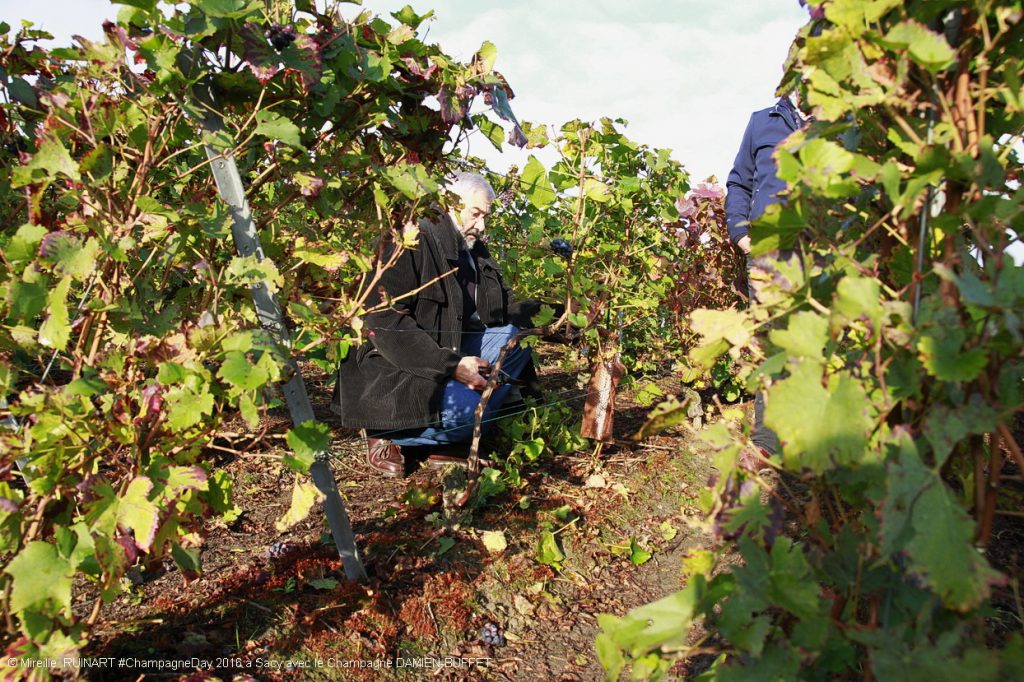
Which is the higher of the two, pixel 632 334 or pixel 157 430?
pixel 632 334

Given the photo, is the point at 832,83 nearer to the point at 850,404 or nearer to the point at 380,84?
the point at 850,404

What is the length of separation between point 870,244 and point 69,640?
179 cm

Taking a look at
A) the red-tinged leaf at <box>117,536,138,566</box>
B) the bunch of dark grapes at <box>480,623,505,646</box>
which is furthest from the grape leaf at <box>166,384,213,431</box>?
the bunch of dark grapes at <box>480,623,505,646</box>

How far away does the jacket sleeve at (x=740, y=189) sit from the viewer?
345cm

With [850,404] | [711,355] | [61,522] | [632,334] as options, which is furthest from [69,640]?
[632,334]

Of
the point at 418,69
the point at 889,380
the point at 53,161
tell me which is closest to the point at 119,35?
the point at 53,161

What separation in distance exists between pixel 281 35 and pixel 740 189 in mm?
2681

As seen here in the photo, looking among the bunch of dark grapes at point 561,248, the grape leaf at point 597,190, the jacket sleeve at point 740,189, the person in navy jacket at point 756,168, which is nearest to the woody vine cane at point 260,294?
the grape leaf at point 597,190

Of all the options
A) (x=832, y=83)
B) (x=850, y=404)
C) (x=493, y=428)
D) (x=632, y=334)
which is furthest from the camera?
(x=632, y=334)

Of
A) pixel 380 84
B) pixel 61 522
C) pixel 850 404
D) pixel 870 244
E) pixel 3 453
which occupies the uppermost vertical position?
pixel 380 84

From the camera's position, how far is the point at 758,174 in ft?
11.0

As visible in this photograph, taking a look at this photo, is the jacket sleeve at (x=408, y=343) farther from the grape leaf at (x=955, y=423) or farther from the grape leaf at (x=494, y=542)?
the grape leaf at (x=955, y=423)

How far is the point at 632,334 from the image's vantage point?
193 inches

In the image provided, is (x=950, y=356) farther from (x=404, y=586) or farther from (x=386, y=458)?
(x=386, y=458)
